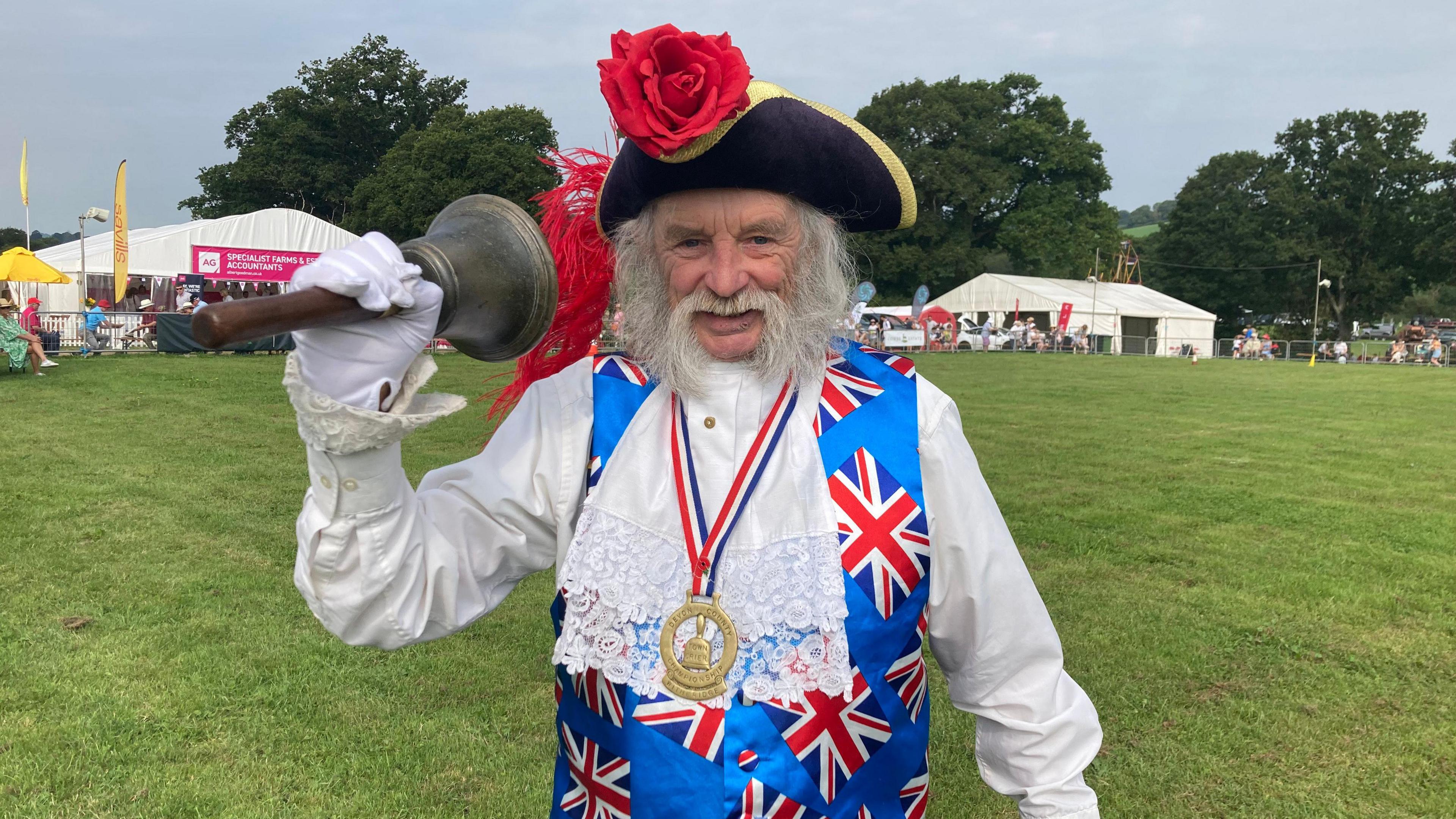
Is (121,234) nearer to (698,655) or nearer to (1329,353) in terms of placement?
(698,655)

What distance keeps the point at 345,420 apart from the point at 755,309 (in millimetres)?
788

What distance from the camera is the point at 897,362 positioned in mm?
1806

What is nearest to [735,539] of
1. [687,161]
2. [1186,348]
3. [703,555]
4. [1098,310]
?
[703,555]

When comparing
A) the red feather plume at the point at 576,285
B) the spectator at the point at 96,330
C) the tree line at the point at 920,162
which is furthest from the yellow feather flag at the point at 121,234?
the tree line at the point at 920,162

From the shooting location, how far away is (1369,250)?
50.5m

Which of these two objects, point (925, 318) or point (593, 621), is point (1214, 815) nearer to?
point (593, 621)

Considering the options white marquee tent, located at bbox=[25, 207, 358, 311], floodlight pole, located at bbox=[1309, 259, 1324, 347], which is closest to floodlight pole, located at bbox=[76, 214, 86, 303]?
white marquee tent, located at bbox=[25, 207, 358, 311]

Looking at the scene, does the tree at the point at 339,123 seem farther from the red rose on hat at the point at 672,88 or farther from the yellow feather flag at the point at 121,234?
the red rose on hat at the point at 672,88

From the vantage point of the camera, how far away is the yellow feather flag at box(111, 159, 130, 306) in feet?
60.2

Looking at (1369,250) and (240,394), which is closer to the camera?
(240,394)

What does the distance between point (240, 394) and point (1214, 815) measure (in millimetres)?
12752

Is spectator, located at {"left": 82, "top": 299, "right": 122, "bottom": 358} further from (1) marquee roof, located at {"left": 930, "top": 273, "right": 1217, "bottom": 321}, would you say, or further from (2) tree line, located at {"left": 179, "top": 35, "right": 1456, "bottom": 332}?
(1) marquee roof, located at {"left": 930, "top": 273, "right": 1217, "bottom": 321}

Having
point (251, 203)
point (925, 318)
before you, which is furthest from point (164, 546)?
point (251, 203)

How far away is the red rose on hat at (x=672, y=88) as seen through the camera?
60.9 inches
